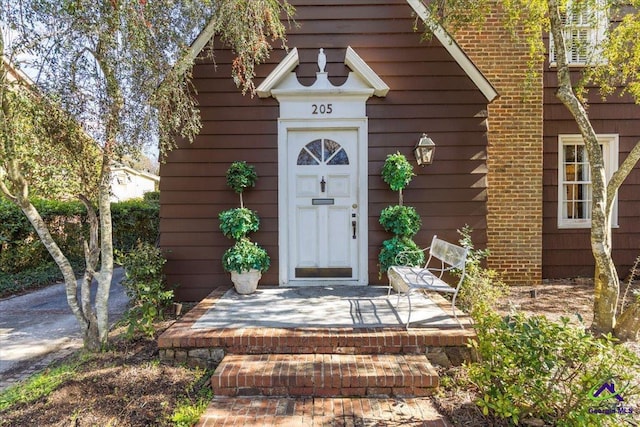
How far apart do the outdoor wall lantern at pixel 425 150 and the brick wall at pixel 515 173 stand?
186 cm

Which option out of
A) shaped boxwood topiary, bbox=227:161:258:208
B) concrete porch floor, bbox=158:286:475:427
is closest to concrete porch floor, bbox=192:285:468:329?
concrete porch floor, bbox=158:286:475:427

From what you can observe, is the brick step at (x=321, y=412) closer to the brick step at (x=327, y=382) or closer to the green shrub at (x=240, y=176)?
the brick step at (x=327, y=382)

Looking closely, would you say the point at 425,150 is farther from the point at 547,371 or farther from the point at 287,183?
the point at 547,371

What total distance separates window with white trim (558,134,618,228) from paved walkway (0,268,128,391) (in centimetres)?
744

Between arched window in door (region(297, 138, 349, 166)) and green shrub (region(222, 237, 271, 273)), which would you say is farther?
arched window in door (region(297, 138, 349, 166))

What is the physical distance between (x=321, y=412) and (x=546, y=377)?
4.96ft

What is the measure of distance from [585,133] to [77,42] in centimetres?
479

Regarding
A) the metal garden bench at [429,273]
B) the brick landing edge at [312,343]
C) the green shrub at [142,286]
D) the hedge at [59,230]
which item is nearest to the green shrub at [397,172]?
the metal garden bench at [429,273]

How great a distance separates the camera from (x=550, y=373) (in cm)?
227

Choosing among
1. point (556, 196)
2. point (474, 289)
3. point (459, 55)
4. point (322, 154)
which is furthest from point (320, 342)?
point (556, 196)

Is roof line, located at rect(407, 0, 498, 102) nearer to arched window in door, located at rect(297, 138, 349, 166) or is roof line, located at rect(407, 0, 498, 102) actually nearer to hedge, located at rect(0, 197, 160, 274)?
arched window in door, located at rect(297, 138, 349, 166)

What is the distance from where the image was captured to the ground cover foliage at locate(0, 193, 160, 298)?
6641mm

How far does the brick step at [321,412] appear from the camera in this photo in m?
2.39

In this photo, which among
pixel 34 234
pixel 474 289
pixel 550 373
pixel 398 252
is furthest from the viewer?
pixel 34 234
